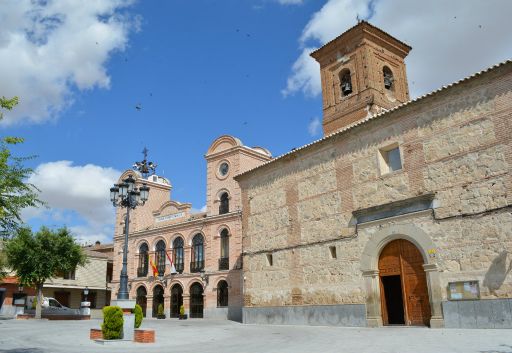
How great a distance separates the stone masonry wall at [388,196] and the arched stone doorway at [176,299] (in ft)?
40.9

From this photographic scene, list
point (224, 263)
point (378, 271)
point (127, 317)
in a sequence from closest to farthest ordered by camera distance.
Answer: point (127, 317), point (378, 271), point (224, 263)

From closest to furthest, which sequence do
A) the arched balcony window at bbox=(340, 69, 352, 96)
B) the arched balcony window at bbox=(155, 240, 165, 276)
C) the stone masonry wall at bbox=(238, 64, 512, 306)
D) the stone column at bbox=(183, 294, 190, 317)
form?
the stone masonry wall at bbox=(238, 64, 512, 306) → the arched balcony window at bbox=(340, 69, 352, 96) → the stone column at bbox=(183, 294, 190, 317) → the arched balcony window at bbox=(155, 240, 165, 276)

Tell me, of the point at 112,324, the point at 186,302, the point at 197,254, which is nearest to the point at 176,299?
the point at 186,302

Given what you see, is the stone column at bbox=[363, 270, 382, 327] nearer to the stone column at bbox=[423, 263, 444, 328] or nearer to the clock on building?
the stone column at bbox=[423, 263, 444, 328]

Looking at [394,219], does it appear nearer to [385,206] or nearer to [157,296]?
[385,206]

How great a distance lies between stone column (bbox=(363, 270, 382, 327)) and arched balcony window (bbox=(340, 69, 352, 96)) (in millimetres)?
10779

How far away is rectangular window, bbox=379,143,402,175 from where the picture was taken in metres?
15.3

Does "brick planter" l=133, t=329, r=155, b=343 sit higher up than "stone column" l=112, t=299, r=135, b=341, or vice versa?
"stone column" l=112, t=299, r=135, b=341

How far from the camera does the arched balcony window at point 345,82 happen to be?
22.8 meters

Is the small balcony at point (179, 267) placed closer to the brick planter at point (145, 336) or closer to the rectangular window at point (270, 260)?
the rectangular window at point (270, 260)

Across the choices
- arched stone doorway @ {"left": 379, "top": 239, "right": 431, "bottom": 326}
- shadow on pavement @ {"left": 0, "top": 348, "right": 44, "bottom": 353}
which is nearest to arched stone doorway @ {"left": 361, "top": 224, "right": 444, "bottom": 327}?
arched stone doorway @ {"left": 379, "top": 239, "right": 431, "bottom": 326}

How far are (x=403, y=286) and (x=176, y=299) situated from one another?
20.6 meters

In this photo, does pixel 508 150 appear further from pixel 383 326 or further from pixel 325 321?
pixel 325 321

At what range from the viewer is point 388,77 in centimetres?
2344
